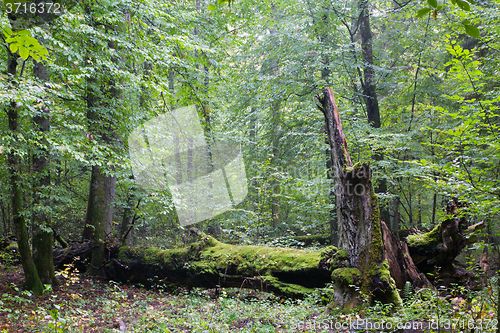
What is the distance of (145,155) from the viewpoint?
754cm

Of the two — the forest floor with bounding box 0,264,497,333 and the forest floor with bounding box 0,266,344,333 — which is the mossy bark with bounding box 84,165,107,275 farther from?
the forest floor with bounding box 0,264,497,333

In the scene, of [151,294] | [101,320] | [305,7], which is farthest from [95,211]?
[305,7]

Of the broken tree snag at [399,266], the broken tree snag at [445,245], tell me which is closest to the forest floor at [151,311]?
the broken tree snag at [399,266]

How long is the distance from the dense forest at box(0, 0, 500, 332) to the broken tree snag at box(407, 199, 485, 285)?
0.03 metres

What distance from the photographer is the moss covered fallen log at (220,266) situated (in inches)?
220

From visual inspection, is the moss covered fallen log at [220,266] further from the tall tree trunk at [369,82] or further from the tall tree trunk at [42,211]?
the tall tree trunk at [369,82]

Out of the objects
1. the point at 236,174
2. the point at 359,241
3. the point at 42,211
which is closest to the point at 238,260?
the point at 359,241

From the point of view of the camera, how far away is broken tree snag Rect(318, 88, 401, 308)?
426cm

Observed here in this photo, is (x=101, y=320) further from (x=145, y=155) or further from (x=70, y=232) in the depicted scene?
(x=70, y=232)

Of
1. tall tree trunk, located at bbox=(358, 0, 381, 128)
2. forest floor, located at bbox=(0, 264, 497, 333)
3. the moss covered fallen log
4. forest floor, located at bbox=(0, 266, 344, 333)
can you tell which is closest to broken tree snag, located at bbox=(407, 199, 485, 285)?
forest floor, located at bbox=(0, 264, 497, 333)

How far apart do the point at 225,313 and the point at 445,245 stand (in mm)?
4194

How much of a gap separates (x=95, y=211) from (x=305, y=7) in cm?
1053

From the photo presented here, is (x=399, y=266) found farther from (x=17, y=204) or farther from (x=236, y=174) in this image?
(x=236, y=174)

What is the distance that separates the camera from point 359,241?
474cm
